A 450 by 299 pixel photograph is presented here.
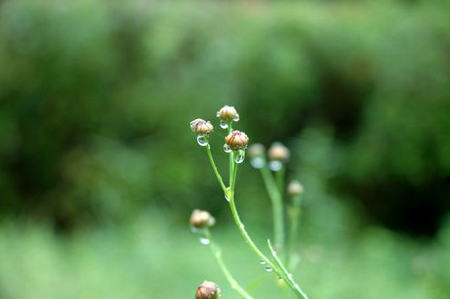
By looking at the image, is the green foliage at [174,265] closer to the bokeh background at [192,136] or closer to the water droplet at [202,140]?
the bokeh background at [192,136]

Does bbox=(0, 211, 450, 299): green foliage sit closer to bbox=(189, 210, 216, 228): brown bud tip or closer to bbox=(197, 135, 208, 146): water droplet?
bbox=(189, 210, 216, 228): brown bud tip

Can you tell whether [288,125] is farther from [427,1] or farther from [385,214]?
[427,1]

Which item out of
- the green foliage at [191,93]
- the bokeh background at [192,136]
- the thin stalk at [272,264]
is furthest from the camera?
the green foliage at [191,93]

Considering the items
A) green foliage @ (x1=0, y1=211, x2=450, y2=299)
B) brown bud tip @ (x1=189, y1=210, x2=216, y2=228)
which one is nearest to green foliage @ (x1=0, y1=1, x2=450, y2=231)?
green foliage @ (x1=0, y1=211, x2=450, y2=299)

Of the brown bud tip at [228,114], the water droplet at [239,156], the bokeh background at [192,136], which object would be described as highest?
the bokeh background at [192,136]

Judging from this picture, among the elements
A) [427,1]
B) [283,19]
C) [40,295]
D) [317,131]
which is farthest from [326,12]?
[40,295]

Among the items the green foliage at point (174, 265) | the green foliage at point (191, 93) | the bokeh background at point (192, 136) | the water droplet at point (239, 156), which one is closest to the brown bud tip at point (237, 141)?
the water droplet at point (239, 156)
